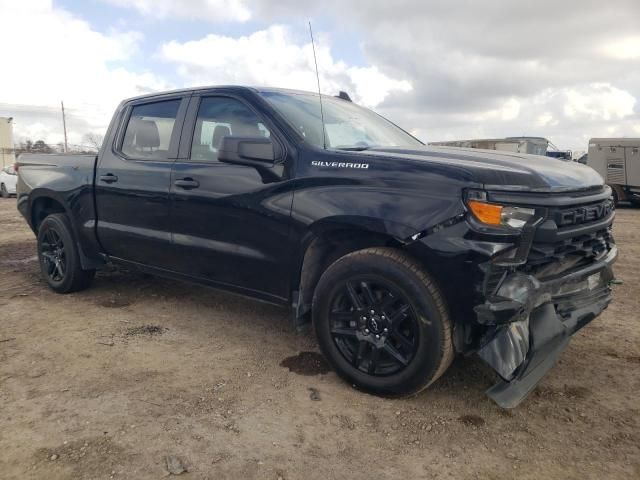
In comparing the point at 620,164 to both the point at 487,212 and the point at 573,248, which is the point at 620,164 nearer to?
the point at 573,248

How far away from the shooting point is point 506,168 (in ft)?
9.05

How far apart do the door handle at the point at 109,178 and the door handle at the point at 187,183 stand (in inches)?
34.8

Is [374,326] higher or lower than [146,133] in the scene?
lower

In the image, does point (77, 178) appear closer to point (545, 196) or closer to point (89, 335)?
point (89, 335)

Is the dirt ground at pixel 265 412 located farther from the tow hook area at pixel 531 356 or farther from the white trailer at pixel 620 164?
the white trailer at pixel 620 164

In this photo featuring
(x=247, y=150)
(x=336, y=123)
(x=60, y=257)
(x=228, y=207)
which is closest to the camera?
(x=247, y=150)

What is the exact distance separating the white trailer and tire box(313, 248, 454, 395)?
50.4 feet

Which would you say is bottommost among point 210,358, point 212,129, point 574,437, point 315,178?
point 574,437

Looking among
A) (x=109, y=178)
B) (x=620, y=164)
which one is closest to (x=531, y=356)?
(x=109, y=178)

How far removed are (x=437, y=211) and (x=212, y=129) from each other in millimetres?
1958

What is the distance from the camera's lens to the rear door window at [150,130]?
13.7 feet

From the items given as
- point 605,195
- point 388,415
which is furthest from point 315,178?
point 605,195

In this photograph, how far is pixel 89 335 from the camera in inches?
159

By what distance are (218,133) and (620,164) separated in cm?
1571
